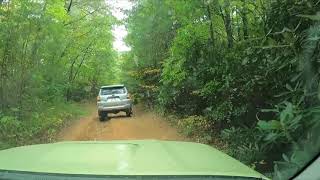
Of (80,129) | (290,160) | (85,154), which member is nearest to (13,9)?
(80,129)

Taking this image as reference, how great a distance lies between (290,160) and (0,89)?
13.2 metres

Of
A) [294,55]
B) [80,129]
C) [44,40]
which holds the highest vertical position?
[44,40]

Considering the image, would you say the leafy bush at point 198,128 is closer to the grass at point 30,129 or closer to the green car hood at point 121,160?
the grass at point 30,129

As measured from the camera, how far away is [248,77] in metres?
11.0

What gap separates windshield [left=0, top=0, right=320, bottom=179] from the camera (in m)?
3.96

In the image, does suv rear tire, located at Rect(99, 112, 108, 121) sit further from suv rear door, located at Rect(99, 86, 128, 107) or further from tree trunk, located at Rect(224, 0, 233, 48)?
tree trunk, located at Rect(224, 0, 233, 48)

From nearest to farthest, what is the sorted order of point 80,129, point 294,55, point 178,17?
1. point 294,55
2. point 178,17
3. point 80,129

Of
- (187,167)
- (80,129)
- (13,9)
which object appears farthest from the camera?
(80,129)

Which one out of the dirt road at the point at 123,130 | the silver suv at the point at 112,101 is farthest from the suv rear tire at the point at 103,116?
the dirt road at the point at 123,130

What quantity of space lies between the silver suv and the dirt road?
1.82 ft

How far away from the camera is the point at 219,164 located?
9.71 ft

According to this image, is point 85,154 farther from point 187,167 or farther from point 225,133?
point 225,133

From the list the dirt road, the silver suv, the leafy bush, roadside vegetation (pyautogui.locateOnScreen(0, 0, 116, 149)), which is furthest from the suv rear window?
the leafy bush

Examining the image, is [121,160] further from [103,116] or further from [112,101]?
[103,116]
